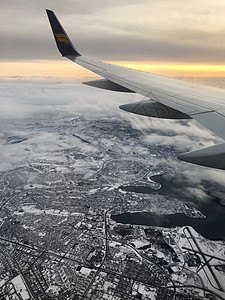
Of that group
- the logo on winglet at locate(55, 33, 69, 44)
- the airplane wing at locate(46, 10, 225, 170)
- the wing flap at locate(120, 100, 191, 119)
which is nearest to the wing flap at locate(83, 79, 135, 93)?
the airplane wing at locate(46, 10, 225, 170)

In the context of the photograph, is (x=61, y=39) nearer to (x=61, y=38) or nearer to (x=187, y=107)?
(x=61, y=38)

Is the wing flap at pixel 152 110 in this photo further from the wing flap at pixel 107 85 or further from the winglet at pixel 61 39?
the winglet at pixel 61 39

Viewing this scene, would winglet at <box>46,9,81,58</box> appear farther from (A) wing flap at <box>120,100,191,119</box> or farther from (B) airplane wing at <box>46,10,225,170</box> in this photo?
(A) wing flap at <box>120,100,191,119</box>

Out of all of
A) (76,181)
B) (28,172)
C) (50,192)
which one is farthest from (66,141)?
(50,192)

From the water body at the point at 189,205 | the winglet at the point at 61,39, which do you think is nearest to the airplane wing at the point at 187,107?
the winglet at the point at 61,39

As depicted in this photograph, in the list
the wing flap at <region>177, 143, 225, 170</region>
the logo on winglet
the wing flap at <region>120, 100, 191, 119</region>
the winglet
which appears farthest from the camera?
the logo on winglet

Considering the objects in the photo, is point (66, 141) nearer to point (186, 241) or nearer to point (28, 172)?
point (28, 172)

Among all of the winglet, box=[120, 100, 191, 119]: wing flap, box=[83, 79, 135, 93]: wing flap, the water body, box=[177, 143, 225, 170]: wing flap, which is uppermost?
the winglet
